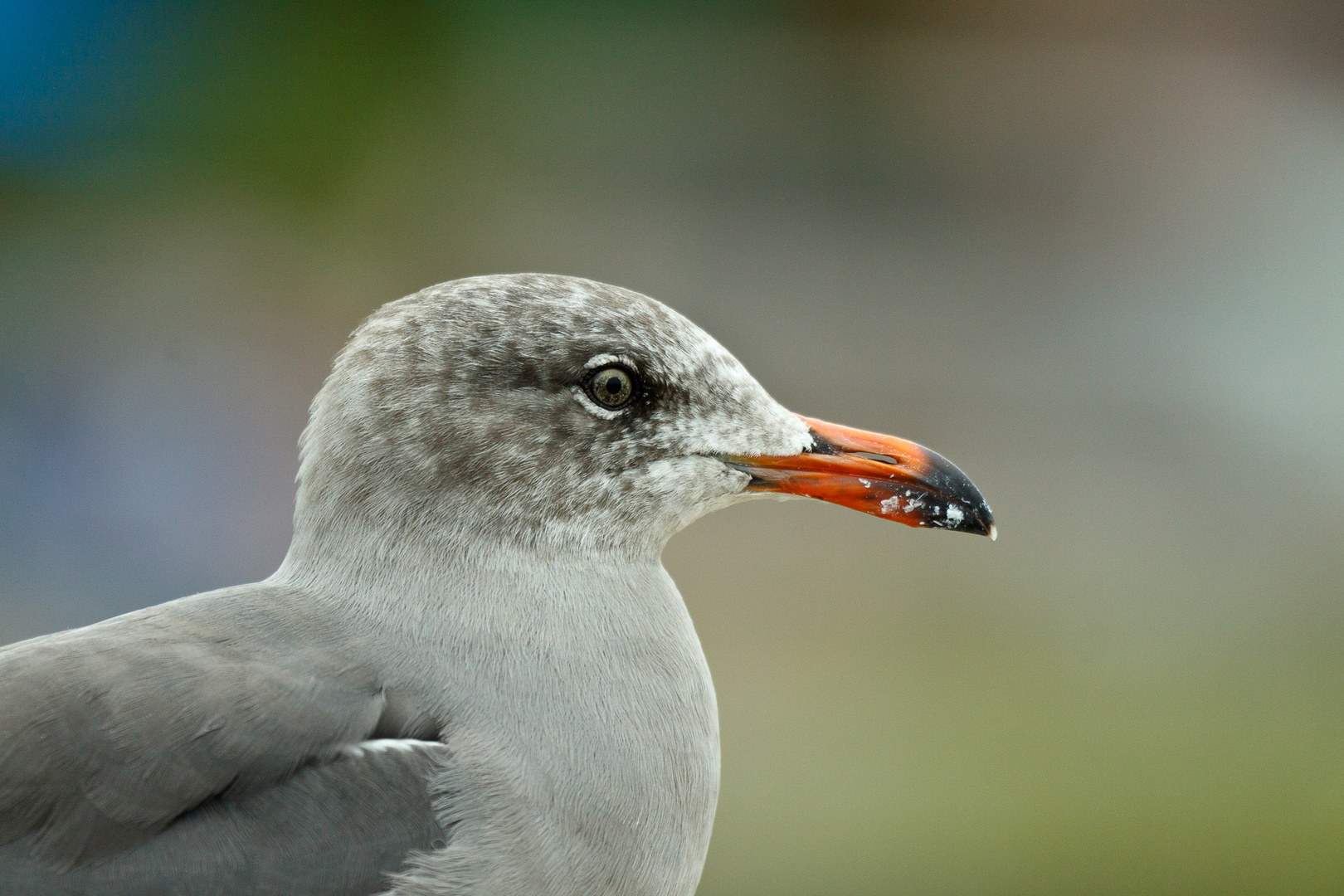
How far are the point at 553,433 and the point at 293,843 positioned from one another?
311 millimetres

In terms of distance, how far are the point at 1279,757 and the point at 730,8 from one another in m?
2.31

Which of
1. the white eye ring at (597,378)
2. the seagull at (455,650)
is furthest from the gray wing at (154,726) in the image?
the white eye ring at (597,378)

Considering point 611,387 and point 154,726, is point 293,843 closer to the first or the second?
point 154,726

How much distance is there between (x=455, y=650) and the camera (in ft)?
2.54

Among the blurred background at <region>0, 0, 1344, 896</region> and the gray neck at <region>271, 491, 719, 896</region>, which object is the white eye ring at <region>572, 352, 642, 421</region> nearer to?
the gray neck at <region>271, 491, 719, 896</region>

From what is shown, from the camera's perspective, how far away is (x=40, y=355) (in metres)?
2.80

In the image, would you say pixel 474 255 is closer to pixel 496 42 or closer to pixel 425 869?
pixel 496 42

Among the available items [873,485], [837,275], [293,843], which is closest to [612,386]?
[873,485]

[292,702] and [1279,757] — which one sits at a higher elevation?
Result: [292,702]

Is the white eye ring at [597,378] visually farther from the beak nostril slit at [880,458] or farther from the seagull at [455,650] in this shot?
the beak nostril slit at [880,458]

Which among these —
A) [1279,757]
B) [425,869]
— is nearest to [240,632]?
[425,869]

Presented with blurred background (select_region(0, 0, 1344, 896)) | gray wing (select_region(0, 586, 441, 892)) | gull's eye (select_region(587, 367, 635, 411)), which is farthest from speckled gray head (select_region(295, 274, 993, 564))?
blurred background (select_region(0, 0, 1344, 896))

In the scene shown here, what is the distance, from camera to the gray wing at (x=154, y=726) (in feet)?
2.19

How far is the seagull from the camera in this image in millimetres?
680
